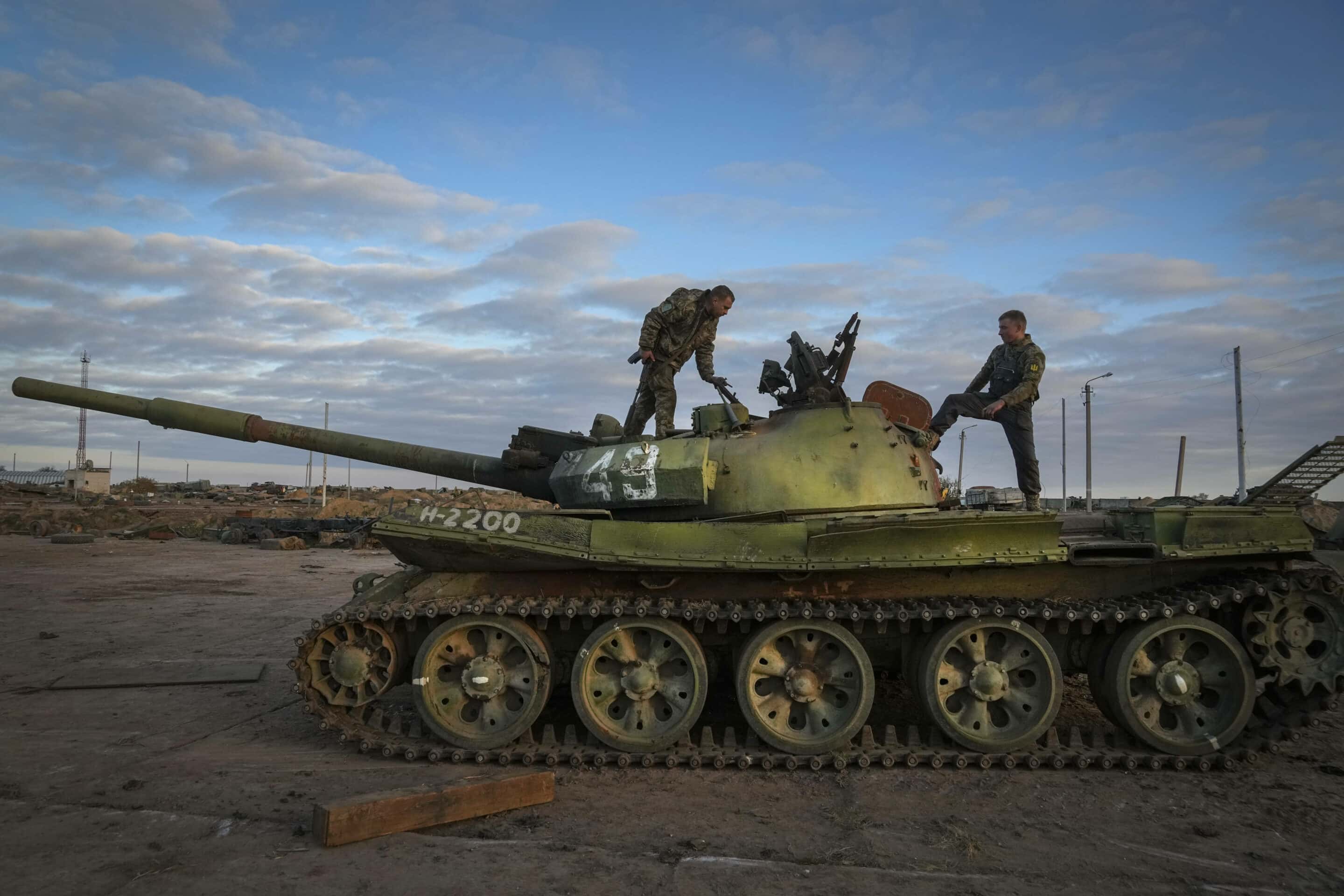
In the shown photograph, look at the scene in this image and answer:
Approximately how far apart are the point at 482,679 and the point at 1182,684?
5.99 m

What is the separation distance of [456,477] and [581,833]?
18.2 ft

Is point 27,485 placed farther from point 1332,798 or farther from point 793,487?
point 1332,798

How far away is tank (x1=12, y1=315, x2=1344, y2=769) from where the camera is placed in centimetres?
719

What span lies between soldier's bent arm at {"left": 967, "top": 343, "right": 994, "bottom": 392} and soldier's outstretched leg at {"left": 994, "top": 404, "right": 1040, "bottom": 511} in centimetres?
55

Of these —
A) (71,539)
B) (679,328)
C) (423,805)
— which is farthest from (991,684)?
(71,539)

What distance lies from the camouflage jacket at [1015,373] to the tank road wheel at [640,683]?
14.3ft

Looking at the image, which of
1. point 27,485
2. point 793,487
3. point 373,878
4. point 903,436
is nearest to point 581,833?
point 373,878

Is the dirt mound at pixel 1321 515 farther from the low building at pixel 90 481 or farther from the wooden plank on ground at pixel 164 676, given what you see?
the low building at pixel 90 481

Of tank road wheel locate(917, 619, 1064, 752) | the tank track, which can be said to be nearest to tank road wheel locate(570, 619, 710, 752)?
the tank track

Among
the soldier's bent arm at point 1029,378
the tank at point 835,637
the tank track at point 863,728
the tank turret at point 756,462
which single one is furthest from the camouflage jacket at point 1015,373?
the tank track at point 863,728

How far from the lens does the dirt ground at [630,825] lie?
4.86 meters

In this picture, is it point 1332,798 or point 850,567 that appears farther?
point 850,567

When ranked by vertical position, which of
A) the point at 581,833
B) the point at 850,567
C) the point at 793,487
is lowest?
the point at 581,833

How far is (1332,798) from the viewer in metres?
6.38
